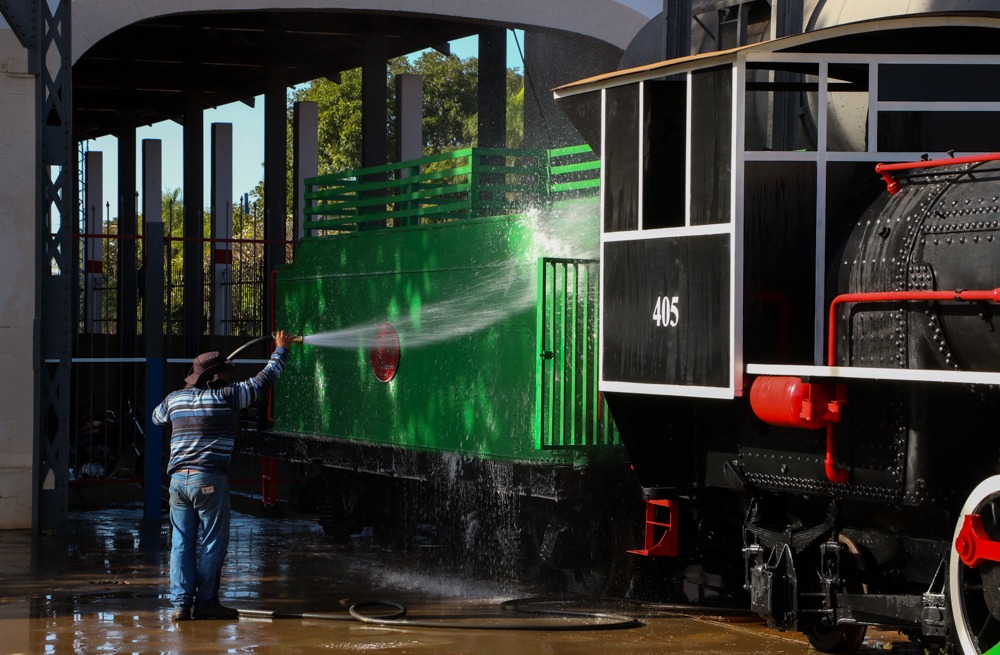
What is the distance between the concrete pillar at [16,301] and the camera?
41.3 ft

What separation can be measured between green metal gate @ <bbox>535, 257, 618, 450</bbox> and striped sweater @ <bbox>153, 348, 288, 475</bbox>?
200 cm

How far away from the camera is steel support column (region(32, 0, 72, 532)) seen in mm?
12539

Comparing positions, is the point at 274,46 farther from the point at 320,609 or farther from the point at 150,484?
the point at 320,609

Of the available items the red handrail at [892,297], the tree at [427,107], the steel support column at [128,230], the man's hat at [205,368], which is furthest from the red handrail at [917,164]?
the tree at [427,107]

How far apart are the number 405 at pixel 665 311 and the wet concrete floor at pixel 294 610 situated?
1.90 meters

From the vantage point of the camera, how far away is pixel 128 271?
81.4 feet

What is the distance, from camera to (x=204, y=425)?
8.92 metres

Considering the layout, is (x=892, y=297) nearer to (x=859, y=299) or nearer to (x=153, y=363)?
(x=859, y=299)

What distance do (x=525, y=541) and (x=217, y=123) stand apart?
18391 mm

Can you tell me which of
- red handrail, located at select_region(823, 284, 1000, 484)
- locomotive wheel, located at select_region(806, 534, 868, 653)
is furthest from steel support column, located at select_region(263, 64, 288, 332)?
red handrail, located at select_region(823, 284, 1000, 484)

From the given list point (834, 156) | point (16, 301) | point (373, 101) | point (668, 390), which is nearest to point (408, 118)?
point (373, 101)

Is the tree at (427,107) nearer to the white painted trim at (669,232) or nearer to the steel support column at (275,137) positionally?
the steel support column at (275,137)

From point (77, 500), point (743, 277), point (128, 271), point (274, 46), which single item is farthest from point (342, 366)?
point (128, 271)

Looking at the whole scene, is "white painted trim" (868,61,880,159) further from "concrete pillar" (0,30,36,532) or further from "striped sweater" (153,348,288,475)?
"concrete pillar" (0,30,36,532)
